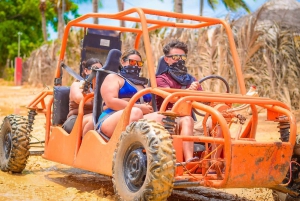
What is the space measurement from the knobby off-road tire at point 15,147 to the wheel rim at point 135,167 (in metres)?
2.41

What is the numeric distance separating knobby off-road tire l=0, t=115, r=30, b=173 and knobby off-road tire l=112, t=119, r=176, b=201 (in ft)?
7.62

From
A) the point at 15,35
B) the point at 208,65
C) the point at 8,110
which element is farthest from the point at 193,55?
the point at 15,35

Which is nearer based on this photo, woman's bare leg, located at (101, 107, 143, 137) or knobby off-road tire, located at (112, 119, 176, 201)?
knobby off-road tire, located at (112, 119, 176, 201)

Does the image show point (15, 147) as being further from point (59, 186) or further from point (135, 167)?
point (135, 167)

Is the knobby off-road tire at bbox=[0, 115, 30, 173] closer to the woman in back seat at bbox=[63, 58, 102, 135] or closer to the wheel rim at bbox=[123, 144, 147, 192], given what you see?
the woman in back seat at bbox=[63, 58, 102, 135]

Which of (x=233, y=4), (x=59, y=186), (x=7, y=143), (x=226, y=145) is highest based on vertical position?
(x=233, y=4)

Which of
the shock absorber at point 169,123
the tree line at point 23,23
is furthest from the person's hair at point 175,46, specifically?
the tree line at point 23,23

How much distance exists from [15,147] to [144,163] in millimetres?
2736

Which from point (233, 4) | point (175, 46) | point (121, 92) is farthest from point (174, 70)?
point (233, 4)

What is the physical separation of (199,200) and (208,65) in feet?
29.1

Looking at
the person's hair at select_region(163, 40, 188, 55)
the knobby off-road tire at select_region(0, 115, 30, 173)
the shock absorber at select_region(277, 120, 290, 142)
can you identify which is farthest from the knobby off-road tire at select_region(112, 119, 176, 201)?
the knobby off-road tire at select_region(0, 115, 30, 173)

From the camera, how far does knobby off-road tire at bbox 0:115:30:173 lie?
22.2 feet

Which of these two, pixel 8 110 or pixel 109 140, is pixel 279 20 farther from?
pixel 109 140

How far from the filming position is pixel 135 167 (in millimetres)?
4602
